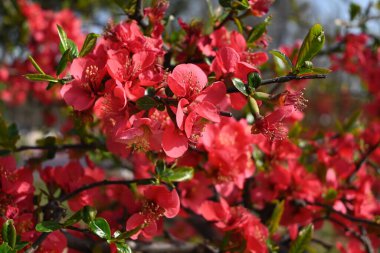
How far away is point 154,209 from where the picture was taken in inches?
35.2

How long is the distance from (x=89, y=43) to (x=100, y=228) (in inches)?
13.7

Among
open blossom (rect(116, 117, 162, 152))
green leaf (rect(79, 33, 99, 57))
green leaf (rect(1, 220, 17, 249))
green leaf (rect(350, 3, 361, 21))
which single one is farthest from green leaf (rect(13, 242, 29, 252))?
green leaf (rect(350, 3, 361, 21))

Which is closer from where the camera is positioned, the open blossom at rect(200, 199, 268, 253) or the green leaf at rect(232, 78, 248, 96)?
the green leaf at rect(232, 78, 248, 96)

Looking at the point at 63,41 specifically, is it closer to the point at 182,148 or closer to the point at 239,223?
the point at 182,148

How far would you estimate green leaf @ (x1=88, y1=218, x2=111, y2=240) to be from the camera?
0.75 meters

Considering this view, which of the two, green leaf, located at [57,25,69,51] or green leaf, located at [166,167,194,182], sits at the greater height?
green leaf, located at [57,25,69,51]

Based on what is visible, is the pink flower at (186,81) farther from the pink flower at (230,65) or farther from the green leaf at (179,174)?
the green leaf at (179,174)

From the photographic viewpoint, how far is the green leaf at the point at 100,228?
752 millimetres

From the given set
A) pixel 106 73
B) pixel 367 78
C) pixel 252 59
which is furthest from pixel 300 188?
pixel 367 78

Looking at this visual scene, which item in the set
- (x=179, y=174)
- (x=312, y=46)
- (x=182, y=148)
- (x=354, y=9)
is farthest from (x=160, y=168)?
(x=354, y=9)

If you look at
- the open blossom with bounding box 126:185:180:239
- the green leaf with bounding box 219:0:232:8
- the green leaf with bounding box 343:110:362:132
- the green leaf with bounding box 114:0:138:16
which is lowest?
the green leaf with bounding box 343:110:362:132

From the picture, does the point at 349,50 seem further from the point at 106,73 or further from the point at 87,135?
the point at 106,73

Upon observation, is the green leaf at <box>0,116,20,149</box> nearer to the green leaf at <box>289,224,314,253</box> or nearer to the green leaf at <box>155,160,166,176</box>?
the green leaf at <box>155,160,166,176</box>

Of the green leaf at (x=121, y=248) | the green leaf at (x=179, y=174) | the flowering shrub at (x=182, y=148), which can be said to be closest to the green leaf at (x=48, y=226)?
the flowering shrub at (x=182, y=148)
